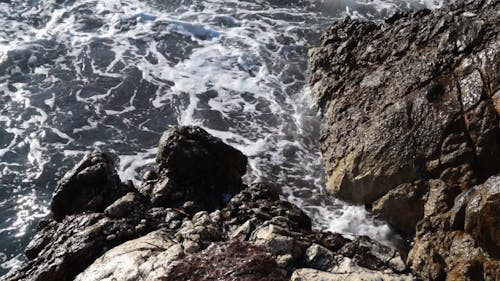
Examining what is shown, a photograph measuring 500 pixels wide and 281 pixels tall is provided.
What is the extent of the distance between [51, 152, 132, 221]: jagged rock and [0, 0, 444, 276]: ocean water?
161cm

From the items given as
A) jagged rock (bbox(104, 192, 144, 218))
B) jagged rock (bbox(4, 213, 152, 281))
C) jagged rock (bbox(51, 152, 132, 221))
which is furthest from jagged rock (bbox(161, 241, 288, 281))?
jagged rock (bbox(51, 152, 132, 221))

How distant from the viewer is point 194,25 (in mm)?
18984

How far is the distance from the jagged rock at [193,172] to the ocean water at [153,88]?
1.61 meters

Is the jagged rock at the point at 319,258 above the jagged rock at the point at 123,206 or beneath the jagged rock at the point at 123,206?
above

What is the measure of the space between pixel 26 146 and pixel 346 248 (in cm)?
912

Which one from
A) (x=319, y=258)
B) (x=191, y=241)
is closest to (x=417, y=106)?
(x=319, y=258)

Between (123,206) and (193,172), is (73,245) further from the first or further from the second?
(193,172)

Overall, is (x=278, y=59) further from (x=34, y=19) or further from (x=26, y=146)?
(x=34, y=19)

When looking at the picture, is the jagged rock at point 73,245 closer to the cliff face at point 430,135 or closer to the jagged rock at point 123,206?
the jagged rock at point 123,206

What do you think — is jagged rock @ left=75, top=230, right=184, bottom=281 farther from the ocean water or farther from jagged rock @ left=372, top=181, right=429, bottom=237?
jagged rock @ left=372, top=181, right=429, bottom=237

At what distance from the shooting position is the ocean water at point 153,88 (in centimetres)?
1227

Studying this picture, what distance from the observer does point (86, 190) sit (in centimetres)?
1003

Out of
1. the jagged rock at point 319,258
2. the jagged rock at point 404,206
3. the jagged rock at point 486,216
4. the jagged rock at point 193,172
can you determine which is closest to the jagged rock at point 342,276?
the jagged rock at point 319,258

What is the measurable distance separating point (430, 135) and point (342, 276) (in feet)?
13.7
